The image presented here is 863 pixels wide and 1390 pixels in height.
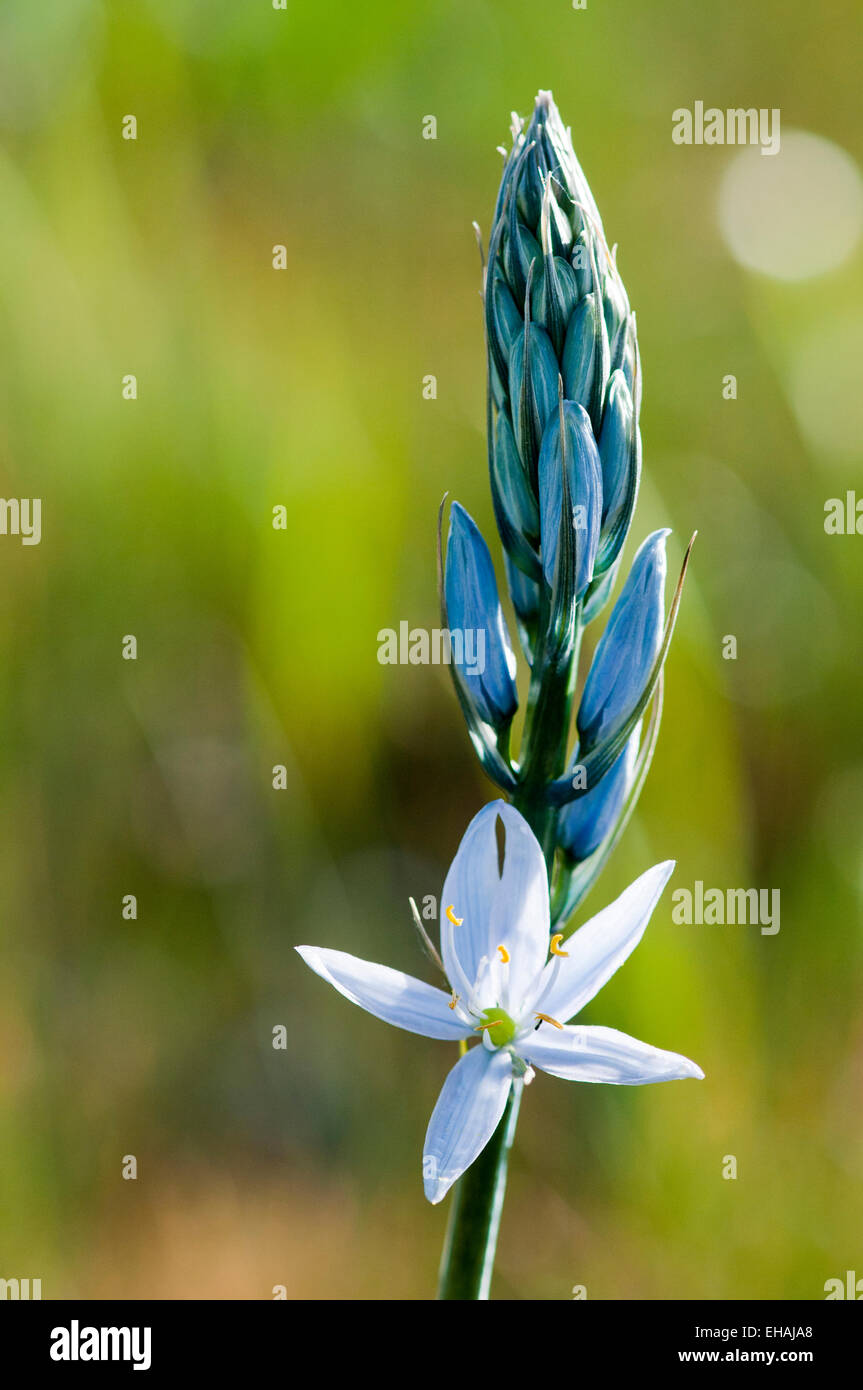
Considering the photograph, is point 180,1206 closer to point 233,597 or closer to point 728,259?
point 233,597

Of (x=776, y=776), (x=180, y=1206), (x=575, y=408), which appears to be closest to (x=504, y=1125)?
(x=575, y=408)

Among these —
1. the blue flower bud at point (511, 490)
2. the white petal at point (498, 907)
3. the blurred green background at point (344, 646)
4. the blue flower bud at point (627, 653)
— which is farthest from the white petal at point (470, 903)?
the blurred green background at point (344, 646)

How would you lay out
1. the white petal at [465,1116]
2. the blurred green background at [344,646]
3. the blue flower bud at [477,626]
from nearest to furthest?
the white petal at [465,1116]
the blue flower bud at [477,626]
the blurred green background at [344,646]

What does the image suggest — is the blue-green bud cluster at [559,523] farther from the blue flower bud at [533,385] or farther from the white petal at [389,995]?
the white petal at [389,995]

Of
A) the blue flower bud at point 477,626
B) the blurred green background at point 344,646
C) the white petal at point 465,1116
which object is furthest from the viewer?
the blurred green background at point 344,646

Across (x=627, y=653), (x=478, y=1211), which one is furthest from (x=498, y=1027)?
(x=627, y=653)

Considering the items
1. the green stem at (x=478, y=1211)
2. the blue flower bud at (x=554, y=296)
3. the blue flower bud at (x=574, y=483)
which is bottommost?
the green stem at (x=478, y=1211)
